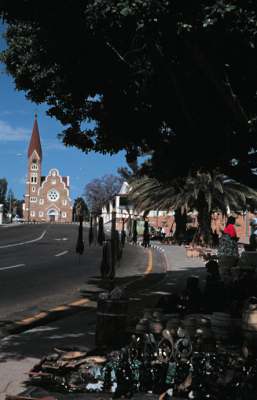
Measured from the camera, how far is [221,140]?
9.08 m

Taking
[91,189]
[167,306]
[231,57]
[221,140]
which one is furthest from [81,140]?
[91,189]

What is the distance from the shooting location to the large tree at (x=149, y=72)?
20.5 feet

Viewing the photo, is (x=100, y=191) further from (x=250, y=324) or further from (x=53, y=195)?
(x=250, y=324)

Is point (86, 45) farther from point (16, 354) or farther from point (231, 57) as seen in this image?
point (16, 354)

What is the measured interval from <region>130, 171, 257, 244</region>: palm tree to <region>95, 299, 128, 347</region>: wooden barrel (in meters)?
29.0

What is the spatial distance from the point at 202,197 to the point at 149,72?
29.5m

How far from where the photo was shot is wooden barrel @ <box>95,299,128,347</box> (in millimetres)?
6355

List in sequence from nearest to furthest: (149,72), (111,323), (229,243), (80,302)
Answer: (111,323)
(149,72)
(80,302)
(229,243)

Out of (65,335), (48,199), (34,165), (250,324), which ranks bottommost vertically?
(65,335)

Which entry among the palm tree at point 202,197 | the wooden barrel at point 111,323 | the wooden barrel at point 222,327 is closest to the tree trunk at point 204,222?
the palm tree at point 202,197

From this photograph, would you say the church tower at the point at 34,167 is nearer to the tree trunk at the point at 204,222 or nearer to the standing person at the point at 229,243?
the tree trunk at the point at 204,222

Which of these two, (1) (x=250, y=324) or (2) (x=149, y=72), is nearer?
(1) (x=250, y=324)

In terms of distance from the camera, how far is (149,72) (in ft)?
26.8

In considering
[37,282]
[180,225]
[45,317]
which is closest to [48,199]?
[180,225]
